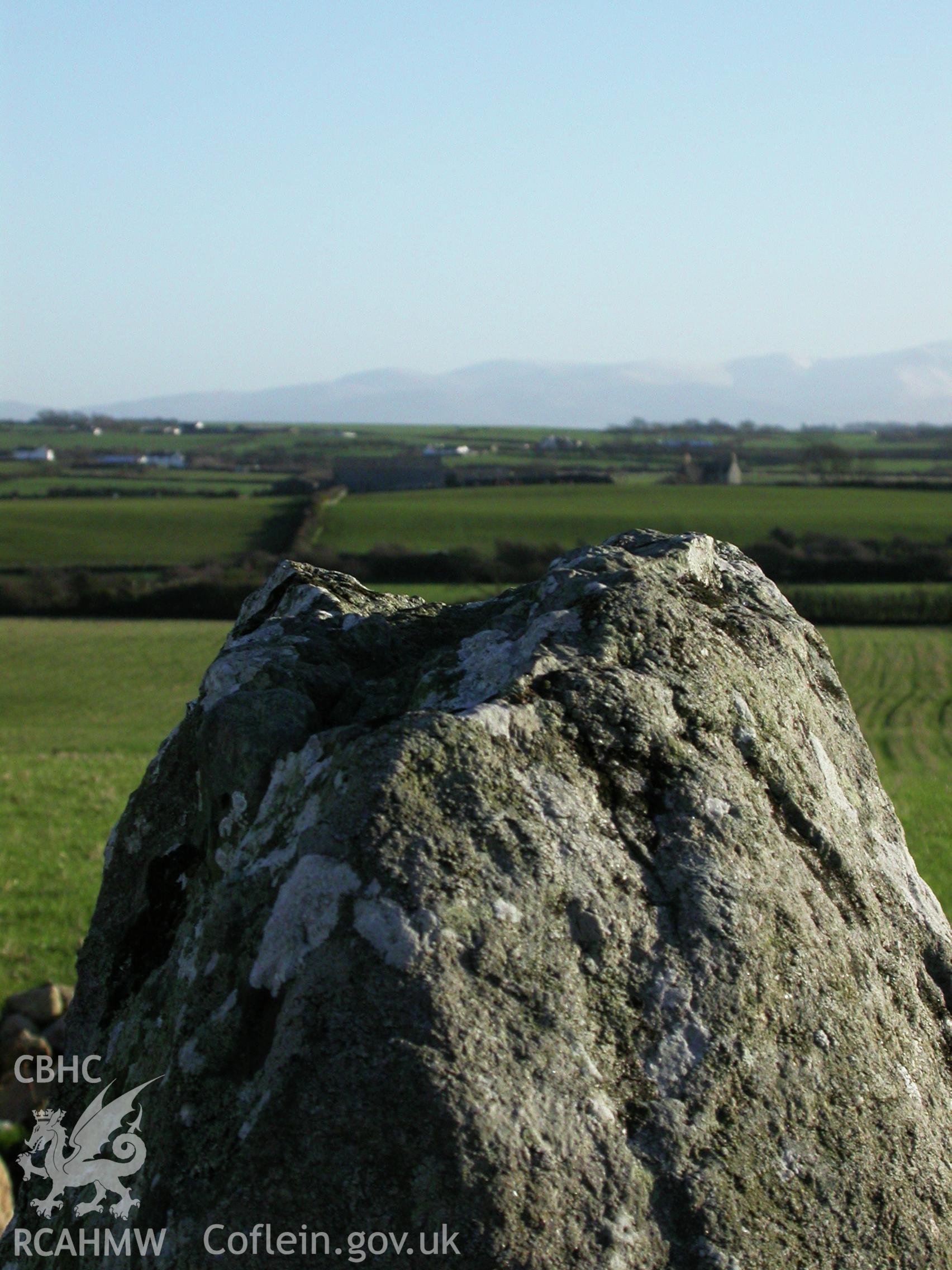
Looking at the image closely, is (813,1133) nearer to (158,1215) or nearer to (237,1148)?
(237,1148)

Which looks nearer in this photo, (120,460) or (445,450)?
(120,460)

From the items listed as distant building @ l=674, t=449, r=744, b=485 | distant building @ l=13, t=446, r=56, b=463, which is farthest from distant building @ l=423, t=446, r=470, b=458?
distant building @ l=13, t=446, r=56, b=463

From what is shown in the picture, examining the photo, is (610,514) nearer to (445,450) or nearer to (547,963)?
(445,450)

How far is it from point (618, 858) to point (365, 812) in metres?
0.77

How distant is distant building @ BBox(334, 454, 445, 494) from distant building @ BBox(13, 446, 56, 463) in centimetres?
4064

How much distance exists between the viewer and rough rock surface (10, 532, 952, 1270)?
283 cm

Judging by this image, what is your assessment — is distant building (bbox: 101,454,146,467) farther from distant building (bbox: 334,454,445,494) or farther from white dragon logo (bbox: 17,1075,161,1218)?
white dragon logo (bbox: 17,1075,161,1218)

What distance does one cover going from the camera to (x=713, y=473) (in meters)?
112

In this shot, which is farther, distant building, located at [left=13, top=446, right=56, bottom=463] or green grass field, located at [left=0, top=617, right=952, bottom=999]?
distant building, located at [left=13, top=446, right=56, bottom=463]

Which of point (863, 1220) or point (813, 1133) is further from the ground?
point (813, 1133)

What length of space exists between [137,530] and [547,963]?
80390mm

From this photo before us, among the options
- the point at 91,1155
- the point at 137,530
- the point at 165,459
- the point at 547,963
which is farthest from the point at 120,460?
the point at 547,963

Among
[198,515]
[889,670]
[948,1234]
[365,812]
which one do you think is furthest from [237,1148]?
[198,515]

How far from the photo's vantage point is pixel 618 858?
338 centimetres
